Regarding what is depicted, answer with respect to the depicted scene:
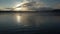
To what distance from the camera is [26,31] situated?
1065mm

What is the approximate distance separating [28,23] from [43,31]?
0.19 m

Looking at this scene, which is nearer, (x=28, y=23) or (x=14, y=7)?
(x=14, y=7)

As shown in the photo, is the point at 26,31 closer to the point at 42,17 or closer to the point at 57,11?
the point at 42,17

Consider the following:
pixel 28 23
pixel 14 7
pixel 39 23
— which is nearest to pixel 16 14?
pixel 14 7

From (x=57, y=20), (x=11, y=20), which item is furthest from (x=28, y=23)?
(x=57, y=20)

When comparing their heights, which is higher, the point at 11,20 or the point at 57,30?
the point at 11,20

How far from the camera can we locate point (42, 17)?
1070 millimetres

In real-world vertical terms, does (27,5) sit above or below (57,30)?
above

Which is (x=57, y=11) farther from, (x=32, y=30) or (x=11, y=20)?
(x=11, y=20)

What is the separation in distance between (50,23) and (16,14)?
413mm

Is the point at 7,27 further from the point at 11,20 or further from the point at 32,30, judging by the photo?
the point at 32,30

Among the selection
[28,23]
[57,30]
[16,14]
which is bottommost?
[57,30]

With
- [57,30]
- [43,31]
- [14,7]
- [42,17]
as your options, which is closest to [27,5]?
[14,7]

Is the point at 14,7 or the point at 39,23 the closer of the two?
the point at 14,7
